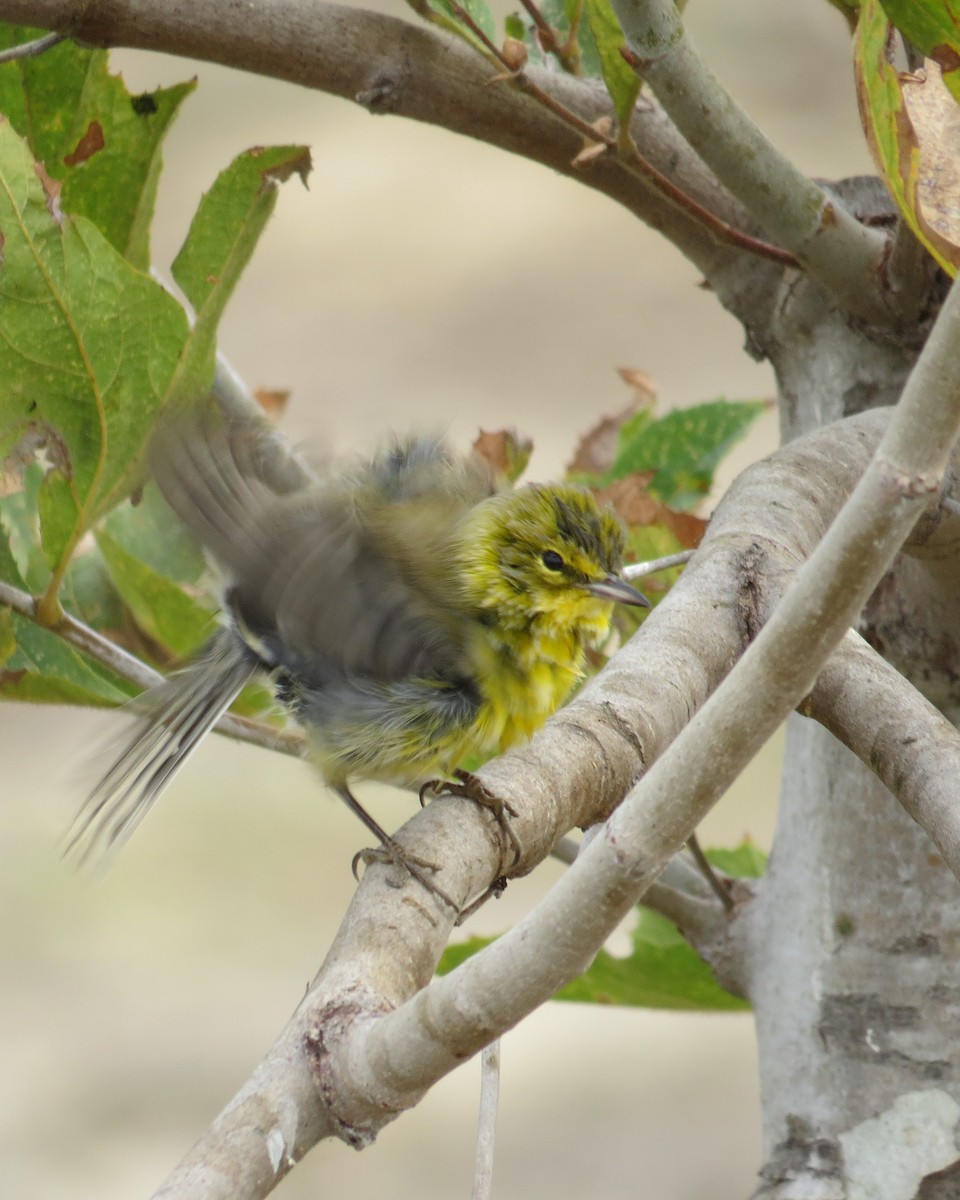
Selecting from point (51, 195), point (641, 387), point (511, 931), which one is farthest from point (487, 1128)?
point (641, 387)

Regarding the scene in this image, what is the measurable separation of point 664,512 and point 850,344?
39cm

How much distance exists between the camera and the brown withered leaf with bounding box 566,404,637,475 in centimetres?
274

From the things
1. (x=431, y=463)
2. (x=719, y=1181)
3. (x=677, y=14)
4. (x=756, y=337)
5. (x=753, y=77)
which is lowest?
(x=719, y=1181)

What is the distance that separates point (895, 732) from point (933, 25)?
29.8 inches

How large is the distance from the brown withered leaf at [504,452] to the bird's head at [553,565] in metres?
0.26

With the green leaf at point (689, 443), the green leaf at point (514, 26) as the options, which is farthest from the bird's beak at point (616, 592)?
the green leaf at point (514, 26)

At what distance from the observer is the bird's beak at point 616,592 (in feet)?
7.14

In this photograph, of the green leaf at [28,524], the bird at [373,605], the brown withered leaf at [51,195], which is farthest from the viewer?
the green leaf at [28,524]

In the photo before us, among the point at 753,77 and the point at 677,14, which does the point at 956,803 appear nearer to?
the point at 677,14

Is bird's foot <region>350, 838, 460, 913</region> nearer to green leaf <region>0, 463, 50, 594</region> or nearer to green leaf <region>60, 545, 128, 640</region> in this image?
Result: green leaf <region>0, 463, 50, 594</region>

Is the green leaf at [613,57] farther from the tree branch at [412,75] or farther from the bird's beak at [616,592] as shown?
the bird's beak at [616,592]

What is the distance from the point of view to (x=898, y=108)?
135 centimetres

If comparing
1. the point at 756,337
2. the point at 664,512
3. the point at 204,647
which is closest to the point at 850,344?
the point at 756,337

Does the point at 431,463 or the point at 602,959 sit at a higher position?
the point at 431,463
